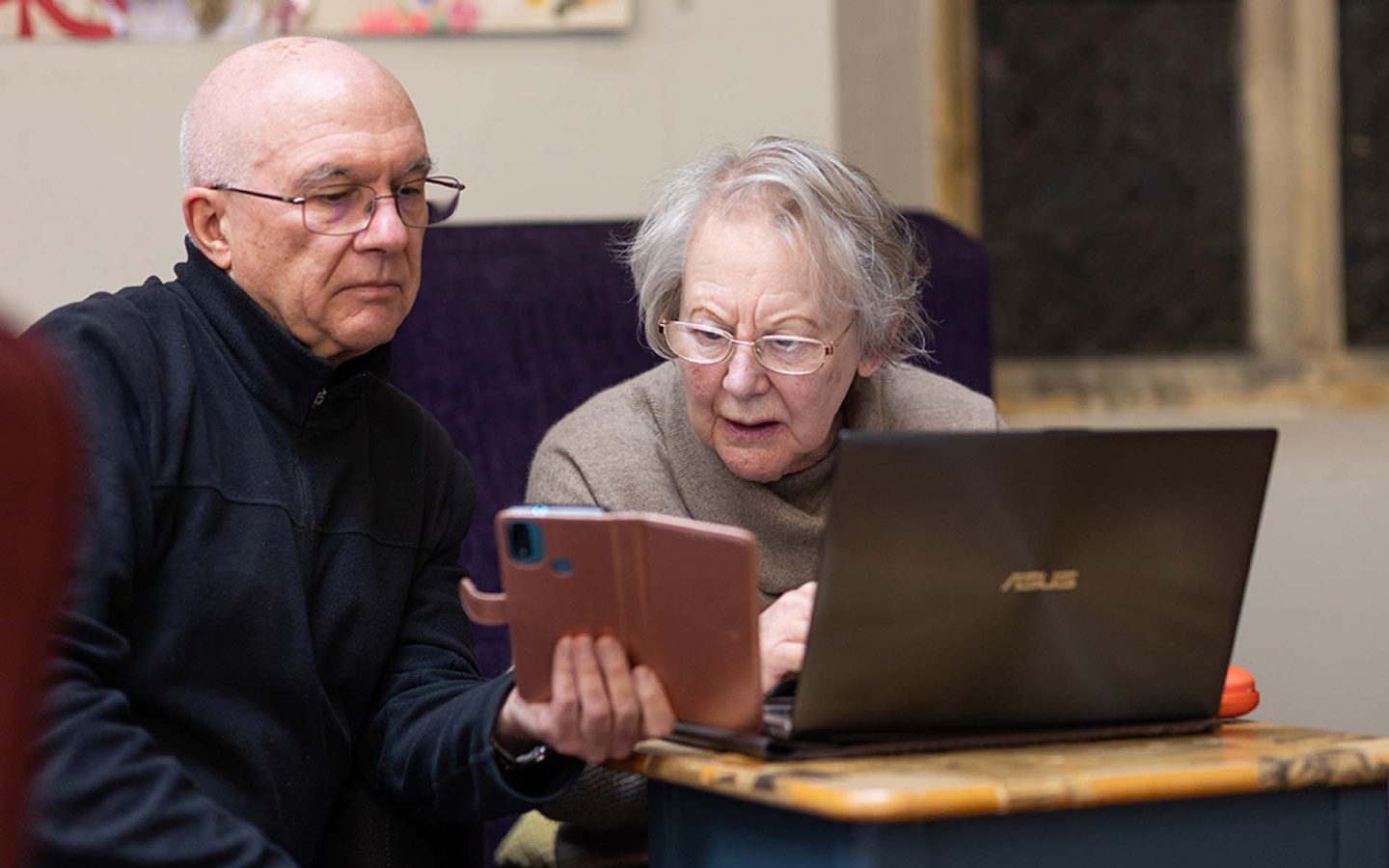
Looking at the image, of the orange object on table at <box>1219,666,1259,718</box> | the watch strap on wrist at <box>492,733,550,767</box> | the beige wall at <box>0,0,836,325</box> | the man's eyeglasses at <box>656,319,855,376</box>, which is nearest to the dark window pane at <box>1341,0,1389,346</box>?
the beige wall at <box>0,0,836,325</box>

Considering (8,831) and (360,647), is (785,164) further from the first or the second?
(8,831)

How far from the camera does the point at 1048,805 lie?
4.60 feet

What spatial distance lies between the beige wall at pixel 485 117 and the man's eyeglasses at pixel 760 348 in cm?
110

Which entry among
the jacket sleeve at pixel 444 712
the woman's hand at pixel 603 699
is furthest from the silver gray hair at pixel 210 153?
the woman's hand at pixel 603 699

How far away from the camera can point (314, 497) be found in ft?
6.12

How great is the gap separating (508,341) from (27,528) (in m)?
2.01

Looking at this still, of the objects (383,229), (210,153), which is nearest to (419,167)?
(383,229)

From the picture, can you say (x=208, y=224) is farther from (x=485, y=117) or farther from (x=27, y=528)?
(x=485, y=117)

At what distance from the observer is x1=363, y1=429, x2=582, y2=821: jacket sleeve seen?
1763 millimetres

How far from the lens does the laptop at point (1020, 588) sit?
1.48 metres

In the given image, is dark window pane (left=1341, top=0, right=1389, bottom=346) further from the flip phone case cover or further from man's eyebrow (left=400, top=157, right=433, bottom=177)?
the flip phone case cover

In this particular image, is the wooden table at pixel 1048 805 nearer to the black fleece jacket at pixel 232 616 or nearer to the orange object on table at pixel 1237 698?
the orange object on table at pixel 1237 698

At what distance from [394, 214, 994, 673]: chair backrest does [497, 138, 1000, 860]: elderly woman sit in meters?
0.52

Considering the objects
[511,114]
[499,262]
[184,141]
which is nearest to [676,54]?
[511,114]
